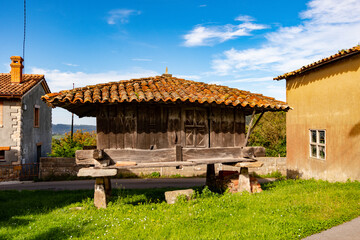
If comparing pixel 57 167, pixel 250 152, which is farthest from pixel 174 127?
pixel 57 167

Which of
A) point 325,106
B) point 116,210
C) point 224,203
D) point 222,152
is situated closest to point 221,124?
point 222,152

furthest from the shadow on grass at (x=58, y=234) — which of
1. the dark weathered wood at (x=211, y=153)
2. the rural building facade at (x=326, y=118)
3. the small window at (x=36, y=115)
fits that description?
the small window at (x=36, y=115)

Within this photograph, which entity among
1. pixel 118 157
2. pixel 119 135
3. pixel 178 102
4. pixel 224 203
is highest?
pixel 178 102

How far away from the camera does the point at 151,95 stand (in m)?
6.68

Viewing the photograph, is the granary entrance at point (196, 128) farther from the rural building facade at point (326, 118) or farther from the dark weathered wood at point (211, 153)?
the rural building facade at point (326, 118)

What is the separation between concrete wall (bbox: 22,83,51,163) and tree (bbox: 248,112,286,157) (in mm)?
17165

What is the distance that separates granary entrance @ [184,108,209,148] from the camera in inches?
293

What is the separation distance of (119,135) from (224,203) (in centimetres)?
352

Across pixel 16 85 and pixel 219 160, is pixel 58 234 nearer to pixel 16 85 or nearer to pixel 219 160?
pixel 219 160

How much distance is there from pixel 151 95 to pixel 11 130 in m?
10.9

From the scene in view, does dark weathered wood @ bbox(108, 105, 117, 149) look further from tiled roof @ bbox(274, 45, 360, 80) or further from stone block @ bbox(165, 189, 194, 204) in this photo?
tiled roof @ bbox(274, 45, 360, 80)

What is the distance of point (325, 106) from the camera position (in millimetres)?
9930

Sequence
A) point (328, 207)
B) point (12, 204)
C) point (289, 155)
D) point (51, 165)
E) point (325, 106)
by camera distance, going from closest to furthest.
→ point (328, 207)
point (12, 204)
point (325, 106)
point (289, 155)
point (51, 165)

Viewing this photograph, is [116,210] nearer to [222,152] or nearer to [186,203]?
[186,203]
